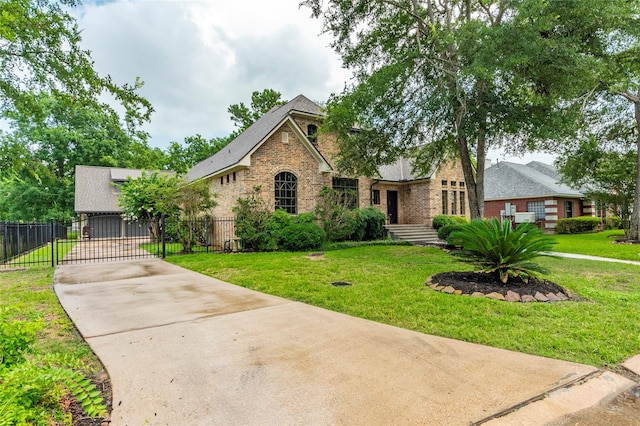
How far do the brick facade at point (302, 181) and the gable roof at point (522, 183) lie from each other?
8.86m

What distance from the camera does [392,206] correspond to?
66.6 ft

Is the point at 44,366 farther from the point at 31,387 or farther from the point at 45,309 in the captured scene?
the point at 45,309

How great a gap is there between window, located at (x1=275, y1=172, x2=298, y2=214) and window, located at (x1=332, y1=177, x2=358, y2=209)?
2408 mm

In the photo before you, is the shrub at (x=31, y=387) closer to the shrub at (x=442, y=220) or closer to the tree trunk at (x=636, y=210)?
the shrub at (x=442, y=220)

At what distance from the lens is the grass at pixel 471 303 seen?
3.94 metres

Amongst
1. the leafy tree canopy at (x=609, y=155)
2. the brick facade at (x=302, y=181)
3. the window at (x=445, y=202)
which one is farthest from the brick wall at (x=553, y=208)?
the brick facade at (x=302, y=181)

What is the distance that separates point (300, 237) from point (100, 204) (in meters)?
18.9

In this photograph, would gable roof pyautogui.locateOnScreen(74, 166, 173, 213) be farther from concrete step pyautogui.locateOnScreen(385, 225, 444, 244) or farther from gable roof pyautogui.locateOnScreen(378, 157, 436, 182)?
concrete step pyautogui.locateOnScreen(385, 225, 444, 244)

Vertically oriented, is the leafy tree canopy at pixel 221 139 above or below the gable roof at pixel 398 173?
above

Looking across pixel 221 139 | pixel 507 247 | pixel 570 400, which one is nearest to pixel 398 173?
pixel 507 247

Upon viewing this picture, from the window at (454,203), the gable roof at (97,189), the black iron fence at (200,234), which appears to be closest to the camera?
the black iron fence at (200,234)

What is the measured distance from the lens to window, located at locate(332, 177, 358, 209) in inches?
661

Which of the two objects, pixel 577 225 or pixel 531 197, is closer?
pixel 577 225

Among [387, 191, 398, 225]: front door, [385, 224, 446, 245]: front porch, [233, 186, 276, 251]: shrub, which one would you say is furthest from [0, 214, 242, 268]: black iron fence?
[387, 191, 398, 225]: front door
